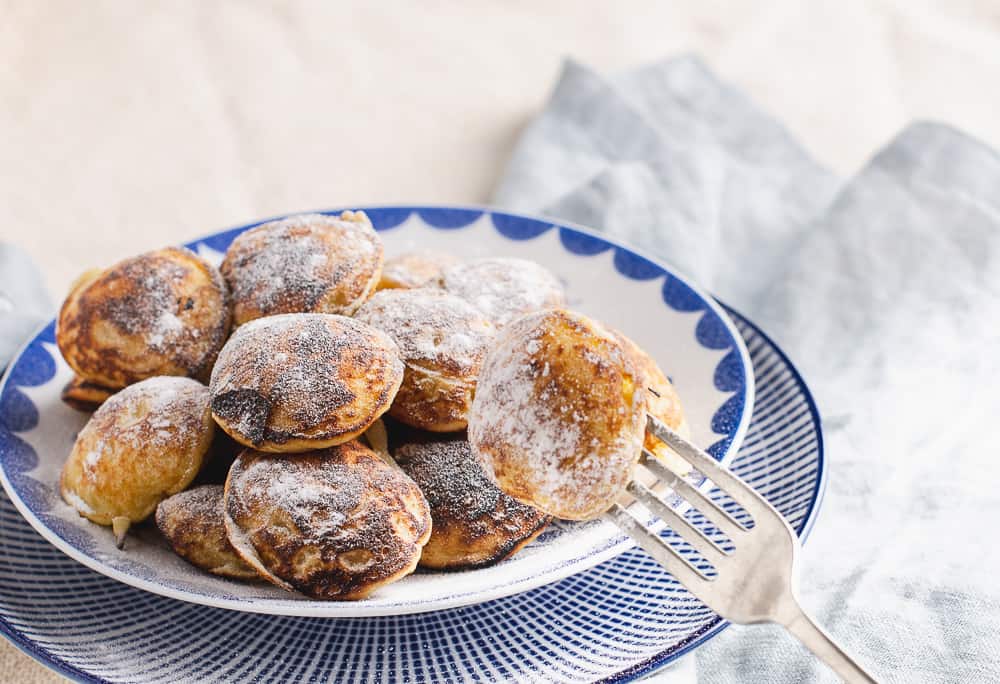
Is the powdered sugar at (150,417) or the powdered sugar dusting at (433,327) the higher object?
the powdered sugar dusting at (433,327)

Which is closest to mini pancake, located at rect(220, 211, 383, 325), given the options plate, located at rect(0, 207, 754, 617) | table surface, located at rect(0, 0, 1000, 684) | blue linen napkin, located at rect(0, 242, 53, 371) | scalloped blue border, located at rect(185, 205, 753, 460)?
scalloped blue border, located at rect(185, 205, 753, 460)

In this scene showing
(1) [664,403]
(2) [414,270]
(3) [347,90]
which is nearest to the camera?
(1) [664,403]

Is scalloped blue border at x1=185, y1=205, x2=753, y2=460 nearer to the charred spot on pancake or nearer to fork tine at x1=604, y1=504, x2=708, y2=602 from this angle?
fork tine at x1=604, y1=504, x2=708, y2=602

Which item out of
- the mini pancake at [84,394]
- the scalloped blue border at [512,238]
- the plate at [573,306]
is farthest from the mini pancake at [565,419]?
the mini pancake at [84,394]

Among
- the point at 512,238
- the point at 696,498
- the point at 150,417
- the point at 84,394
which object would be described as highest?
the point at 696,498

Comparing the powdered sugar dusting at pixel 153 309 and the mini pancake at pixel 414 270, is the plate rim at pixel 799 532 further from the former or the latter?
the powdered sugar dusting at pixel 153 309

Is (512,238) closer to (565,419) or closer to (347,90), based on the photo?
(565,419)

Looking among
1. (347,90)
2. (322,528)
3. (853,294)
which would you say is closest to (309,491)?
(322,528)
